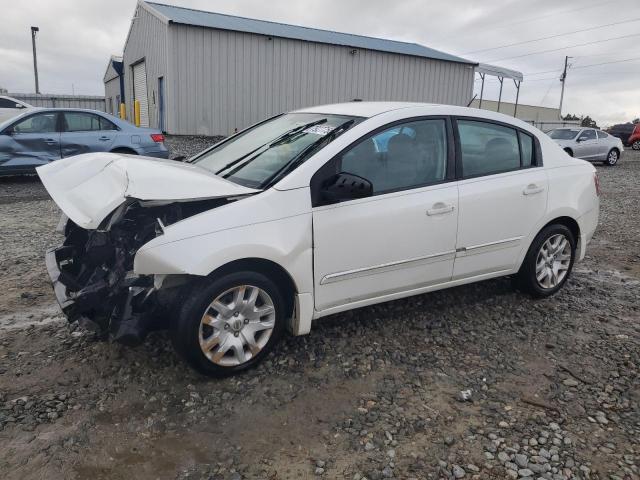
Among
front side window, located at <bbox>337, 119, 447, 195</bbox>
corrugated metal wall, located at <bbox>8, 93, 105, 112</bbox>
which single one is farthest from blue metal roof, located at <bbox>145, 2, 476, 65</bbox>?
front side window, located at <bbox>337, 119, 447, 195</bbox>

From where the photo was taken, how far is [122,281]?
2896 millimetres

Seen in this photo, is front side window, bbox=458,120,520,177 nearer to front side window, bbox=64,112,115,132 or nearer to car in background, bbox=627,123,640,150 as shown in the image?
front side window, bbox=64,112,115,132

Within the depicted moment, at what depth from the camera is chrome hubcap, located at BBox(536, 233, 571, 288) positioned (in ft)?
14.3

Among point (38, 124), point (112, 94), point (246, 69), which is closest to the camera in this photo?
point (38, 124)

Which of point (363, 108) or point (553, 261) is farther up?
point (363, 108)

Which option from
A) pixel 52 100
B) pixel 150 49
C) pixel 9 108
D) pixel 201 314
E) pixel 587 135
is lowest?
pixel 201 314

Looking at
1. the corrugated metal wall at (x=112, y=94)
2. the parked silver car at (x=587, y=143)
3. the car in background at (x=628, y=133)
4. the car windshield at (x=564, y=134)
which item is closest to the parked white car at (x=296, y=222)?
the parked silver car at (x=587, y=143)

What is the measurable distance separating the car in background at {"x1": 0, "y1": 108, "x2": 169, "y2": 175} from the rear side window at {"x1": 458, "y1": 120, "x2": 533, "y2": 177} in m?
7.70

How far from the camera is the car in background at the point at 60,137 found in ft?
30.6

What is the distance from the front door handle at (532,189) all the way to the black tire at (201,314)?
7.32 ft

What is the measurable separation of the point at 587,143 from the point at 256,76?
38.1ft

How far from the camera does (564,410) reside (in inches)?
113

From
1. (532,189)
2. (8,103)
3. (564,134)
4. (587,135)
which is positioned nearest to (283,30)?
(8,103)

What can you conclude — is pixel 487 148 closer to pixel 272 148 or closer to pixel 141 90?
pixel 272 148
